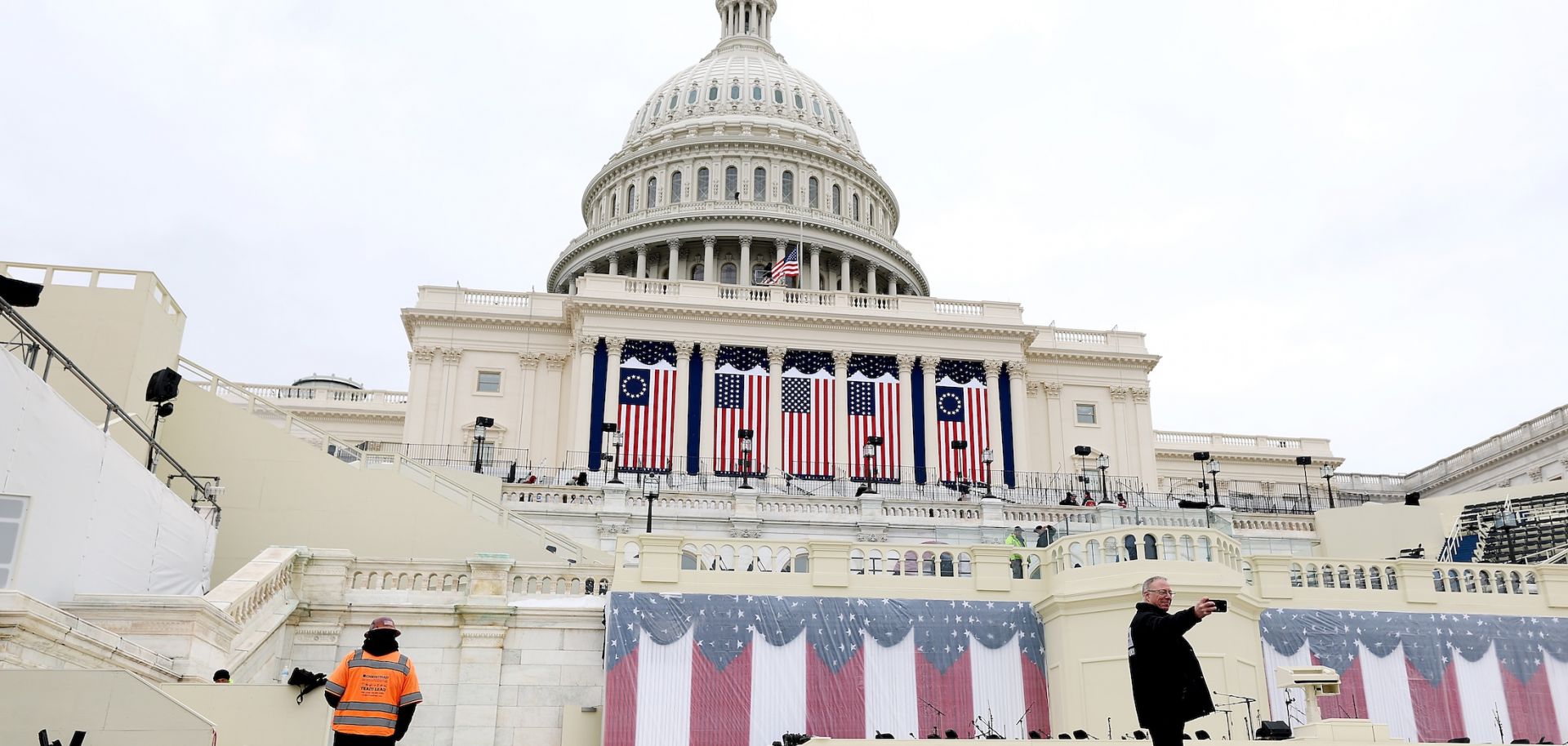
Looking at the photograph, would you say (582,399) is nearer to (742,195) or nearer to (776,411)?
(776,411)

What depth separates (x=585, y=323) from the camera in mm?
55500

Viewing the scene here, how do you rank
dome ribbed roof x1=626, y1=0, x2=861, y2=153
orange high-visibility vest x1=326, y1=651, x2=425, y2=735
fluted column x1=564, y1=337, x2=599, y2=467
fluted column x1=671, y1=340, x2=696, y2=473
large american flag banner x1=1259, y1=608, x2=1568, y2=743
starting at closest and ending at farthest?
orange high-visibility vest x1=326, y1=651, x2=425, y2=735
large american flag banner x1=1259, y1=608, x2=1568, y2=743
fluted column x1=564, y1=337, x2=599, y2=467
fluted column x1=671, y1=340, x2=696, y2=473
dome ribbed roof x1=626, y1=0, x2=861, y2=153

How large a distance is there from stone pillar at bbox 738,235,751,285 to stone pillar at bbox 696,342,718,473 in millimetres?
22099

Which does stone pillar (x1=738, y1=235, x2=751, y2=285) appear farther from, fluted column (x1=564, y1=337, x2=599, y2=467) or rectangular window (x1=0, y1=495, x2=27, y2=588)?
rectangular window (x1=0, y1=495, x2=27, y2=588)

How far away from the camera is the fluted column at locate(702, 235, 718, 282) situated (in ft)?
251

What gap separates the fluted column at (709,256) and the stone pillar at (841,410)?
825 inches

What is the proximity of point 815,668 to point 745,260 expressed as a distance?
2283 inches

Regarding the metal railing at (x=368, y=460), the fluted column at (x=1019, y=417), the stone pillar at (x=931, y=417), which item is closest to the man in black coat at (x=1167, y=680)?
the metal railing at (x=368, y=460)

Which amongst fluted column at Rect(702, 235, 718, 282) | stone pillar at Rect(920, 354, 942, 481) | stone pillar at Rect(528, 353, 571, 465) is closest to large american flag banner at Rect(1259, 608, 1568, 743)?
stone pillar at Rect(920, 354, 942, 481)

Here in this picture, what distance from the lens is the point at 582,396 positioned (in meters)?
53.8

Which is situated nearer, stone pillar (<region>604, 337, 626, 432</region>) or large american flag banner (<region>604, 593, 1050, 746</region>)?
large american flag banner (<region>604, 593, 1050, 746</region>)

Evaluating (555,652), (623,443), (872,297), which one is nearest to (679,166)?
(872,297)

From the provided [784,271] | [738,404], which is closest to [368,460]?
[738,404]

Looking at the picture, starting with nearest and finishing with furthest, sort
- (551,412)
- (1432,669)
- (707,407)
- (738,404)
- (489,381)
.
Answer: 1. (1432,669)
2. (707,407)
3. (738,404)
4. (551,412)
5. (489,381)
